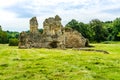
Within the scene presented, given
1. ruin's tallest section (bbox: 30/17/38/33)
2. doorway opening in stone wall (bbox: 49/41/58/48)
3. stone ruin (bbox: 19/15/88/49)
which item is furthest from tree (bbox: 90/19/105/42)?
doorway opening in stone wall (bbox: 49/41/58/48)

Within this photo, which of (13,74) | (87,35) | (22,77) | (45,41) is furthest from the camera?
(87,35)

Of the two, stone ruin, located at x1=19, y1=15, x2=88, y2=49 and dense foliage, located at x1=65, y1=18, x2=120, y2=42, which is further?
dense foliage, located at x1=65, y1=18, x2=120, y2=42

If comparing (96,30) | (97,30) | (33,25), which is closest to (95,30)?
(96,30)

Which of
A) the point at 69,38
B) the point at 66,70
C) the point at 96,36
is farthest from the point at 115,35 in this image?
the point at 66,70

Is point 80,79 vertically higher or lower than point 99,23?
lower

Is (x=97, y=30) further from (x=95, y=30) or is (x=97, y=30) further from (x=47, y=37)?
(x=47, y=37)

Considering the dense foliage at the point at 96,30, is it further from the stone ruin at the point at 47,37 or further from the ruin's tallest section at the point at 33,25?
the stone ruin at the point at 47,37

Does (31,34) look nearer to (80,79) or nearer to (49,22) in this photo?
(49,22)

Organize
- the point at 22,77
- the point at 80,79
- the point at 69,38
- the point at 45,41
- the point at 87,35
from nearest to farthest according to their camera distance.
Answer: the point at 80,79 < the point at 22,77 < the point at 45,41 < the point at 69,38 < the point at 87,35

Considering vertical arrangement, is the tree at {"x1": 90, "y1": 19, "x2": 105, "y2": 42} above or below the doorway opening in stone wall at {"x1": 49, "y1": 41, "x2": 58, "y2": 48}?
above

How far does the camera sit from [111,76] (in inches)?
564

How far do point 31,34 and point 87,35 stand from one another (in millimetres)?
54366

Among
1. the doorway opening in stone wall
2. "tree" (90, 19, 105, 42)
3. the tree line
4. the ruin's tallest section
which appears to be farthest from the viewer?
"tree" (90, 19, 105, 42)

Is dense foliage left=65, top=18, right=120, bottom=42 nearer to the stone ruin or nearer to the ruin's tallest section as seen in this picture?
the ruin's tallest section
